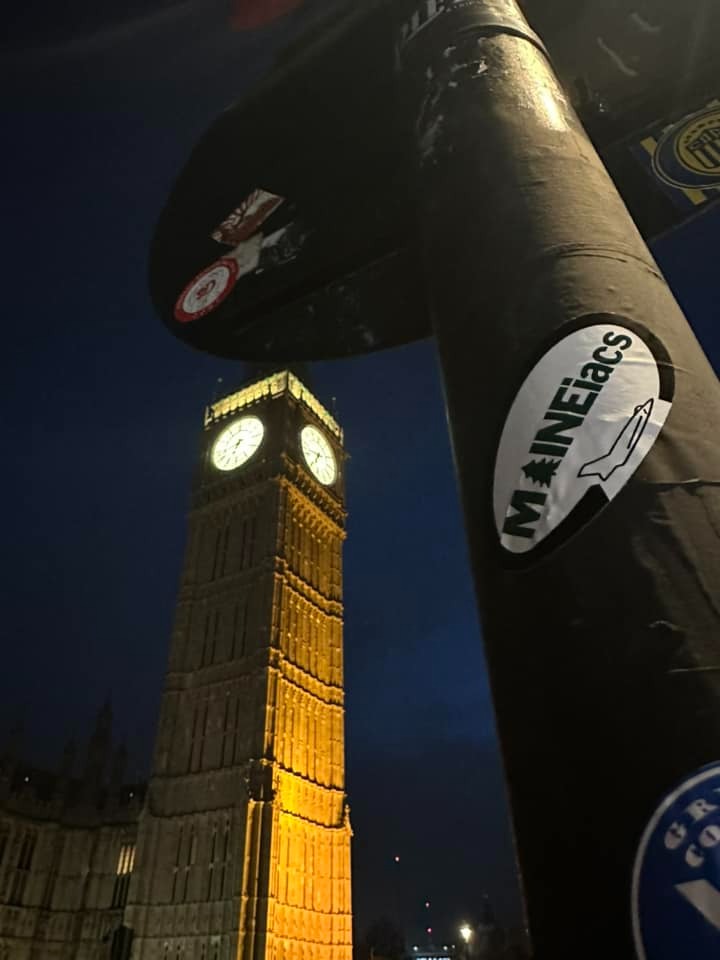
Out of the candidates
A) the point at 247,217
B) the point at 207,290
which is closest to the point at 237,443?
the point at 207,290

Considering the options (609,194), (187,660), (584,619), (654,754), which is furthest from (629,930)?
(187,660)

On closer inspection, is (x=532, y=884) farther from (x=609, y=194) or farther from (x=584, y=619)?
Result: (x=609, y=194)

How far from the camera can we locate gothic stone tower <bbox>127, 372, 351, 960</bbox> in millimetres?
28359

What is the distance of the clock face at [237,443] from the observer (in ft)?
133

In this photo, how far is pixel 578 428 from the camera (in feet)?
4.51

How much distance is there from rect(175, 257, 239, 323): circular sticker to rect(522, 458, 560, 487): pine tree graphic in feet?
9.09

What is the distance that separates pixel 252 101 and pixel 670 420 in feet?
8.57

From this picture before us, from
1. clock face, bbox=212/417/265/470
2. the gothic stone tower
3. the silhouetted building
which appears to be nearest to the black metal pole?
the gothic stone tower

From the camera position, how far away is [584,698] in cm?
116

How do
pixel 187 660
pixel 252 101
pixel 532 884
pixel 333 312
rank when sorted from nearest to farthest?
pixel 532 884, pixel 252 101, pixel 333 312, pixel 187 660

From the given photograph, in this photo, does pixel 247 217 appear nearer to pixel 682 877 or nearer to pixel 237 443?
pixel 682 877

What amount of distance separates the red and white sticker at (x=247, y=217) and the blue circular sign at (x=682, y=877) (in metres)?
3.42

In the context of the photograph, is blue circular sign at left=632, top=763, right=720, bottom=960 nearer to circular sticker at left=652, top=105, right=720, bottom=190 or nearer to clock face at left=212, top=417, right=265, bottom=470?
circular sticker at left=652, top=105, right=720, bottom=190

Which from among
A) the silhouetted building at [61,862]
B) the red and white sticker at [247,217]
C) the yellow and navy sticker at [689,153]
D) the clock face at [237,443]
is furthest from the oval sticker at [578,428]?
the silhouetted building at [61,862]
